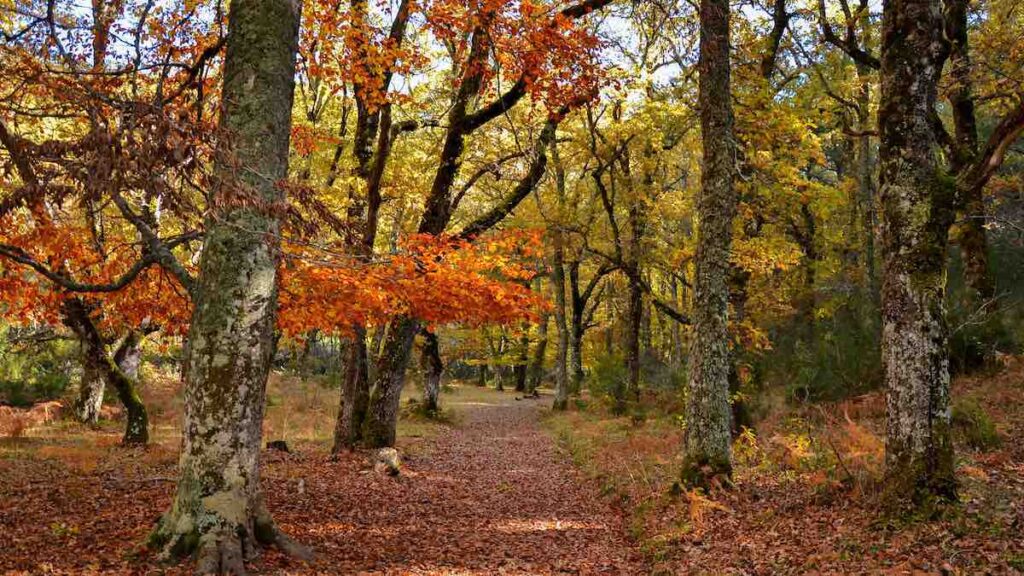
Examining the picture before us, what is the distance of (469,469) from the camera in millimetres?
13773

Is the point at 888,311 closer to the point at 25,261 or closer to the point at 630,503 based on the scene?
the point at 630,503

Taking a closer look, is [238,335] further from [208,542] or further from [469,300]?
[469,300]

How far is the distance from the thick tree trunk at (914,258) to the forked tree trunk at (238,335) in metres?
6.31

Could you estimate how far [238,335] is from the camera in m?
5.92

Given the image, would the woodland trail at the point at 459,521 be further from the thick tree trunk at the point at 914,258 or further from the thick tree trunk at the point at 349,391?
the thick tree trunk at the point at 914,258

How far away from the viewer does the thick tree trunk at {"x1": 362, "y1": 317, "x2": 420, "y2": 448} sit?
Answer: 14.1 metres

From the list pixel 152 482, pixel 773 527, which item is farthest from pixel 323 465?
pixel 773 527

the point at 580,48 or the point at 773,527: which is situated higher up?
the point at 580,48

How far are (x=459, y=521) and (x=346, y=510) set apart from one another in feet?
5.39

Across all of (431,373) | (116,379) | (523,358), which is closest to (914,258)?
(116,379)

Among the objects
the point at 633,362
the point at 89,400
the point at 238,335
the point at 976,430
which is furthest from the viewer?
the point at 633,362

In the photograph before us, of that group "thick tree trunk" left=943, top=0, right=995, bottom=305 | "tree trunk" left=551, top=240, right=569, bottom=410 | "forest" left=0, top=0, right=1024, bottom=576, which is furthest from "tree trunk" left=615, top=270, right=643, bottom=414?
"thick tree trunk" left=943, top=0, right=995, bottom=305

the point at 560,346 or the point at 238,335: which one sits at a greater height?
the point at 238,335

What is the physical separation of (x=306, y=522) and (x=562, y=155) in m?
21.5
